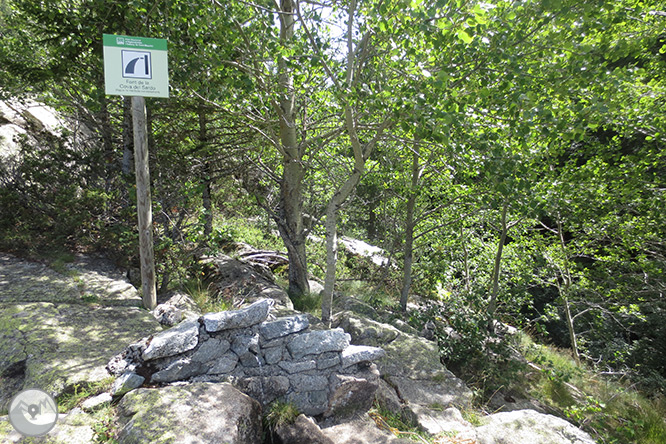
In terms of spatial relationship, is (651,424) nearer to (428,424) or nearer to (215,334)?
(428,424)

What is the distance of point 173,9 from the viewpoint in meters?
3.86

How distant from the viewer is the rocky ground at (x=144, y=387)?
256cm

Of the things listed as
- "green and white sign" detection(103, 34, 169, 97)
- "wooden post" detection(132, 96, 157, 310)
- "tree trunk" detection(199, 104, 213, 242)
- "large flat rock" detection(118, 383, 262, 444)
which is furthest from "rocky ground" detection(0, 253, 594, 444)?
"green and white sign" detection(103, 34, 169, 97)

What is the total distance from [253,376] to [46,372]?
1816mm

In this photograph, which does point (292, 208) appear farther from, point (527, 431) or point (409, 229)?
point (527, 431)

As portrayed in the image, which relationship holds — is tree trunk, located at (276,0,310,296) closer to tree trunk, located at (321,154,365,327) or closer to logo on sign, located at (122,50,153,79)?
tree trunk, located at (321,154,365,327)

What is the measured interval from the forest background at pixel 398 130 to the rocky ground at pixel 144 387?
83cm

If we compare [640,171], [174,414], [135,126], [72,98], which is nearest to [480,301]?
[640,171]

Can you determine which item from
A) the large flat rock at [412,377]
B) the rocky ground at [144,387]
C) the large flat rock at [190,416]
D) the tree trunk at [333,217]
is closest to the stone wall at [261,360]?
the rocky ground at [144,387]

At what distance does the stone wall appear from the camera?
3191 mm

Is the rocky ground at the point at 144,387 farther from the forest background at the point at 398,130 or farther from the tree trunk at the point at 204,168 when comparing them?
the tree trunk at the point at 204,168

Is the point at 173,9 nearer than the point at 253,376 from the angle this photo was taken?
No

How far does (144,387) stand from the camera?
3.00m

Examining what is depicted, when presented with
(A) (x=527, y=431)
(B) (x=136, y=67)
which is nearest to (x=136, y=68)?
(B) (x=136, y=67)
